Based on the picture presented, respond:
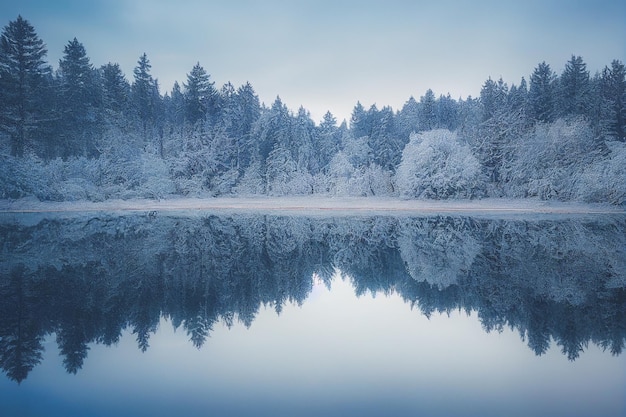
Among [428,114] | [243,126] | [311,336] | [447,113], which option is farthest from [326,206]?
[447,113]

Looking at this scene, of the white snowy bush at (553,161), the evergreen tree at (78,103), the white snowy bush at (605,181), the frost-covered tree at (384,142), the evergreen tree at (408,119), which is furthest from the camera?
the evergreen tree at (408,119)

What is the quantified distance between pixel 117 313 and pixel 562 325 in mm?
8414

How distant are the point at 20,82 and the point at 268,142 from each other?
3111 centimetres

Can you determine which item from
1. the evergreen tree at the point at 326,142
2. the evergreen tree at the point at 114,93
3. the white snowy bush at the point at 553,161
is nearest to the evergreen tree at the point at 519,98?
the white snowy bush at the point at 553,161

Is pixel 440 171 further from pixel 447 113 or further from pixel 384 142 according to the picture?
pixel 447 113

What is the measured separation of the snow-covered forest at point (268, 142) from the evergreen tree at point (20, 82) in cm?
14

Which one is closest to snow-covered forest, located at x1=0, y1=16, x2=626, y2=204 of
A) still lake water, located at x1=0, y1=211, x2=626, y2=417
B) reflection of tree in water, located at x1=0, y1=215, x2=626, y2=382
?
reflection of tree in water, located at x1=0, y1=215, x2=626, y2=382

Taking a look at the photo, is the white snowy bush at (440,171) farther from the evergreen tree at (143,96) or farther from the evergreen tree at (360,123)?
the evergreen tree at (143,96)

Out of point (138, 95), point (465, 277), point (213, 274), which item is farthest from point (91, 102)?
point (465, 277)

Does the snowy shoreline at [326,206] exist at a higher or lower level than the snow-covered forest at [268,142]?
lower

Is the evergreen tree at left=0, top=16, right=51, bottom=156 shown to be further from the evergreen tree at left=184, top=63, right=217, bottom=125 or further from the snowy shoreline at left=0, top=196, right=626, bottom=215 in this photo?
the evergreen tree at left=184, top=63, right=217, bottom=125

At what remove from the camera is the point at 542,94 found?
60594mm

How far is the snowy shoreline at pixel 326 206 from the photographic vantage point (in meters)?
35.7

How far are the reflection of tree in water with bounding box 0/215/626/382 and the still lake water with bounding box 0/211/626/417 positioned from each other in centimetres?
6
